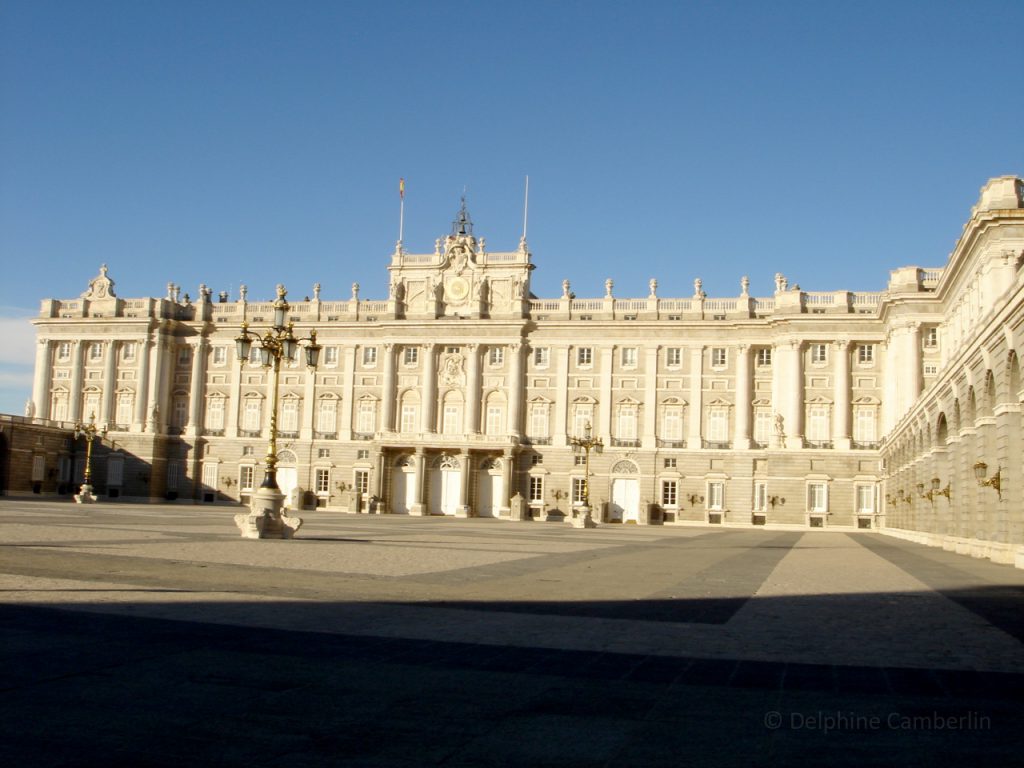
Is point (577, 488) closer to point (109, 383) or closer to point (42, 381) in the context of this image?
point (109, 383)

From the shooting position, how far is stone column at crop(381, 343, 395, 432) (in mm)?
82125

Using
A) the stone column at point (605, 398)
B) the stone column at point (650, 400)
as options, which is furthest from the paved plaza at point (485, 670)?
the stone column at point (605, 398)

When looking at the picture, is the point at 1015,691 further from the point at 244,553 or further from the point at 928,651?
the point at 244,553

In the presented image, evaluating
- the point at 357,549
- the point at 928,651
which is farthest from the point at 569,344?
the point at 928,651

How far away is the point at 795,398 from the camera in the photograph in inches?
2899

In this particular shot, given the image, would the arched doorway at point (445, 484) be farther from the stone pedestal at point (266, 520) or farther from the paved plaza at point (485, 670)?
the paved plaza at point (485, 670)

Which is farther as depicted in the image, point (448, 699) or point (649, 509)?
point (649, 509)

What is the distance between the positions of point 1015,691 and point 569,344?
71011mm

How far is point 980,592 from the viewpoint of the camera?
19.4m

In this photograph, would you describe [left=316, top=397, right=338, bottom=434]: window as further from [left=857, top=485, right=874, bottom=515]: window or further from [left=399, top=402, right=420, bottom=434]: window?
[left=857, top=485, right=874, bottom=515]: window

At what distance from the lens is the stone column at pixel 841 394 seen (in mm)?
72812

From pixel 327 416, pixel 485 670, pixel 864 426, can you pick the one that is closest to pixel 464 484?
pixel 327 416

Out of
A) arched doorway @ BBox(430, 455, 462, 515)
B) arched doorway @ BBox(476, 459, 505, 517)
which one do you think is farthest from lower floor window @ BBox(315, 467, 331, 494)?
arched doorway @ BBox(476, 459, 505, 517)

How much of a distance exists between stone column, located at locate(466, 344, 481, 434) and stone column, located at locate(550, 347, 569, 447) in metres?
5.76
